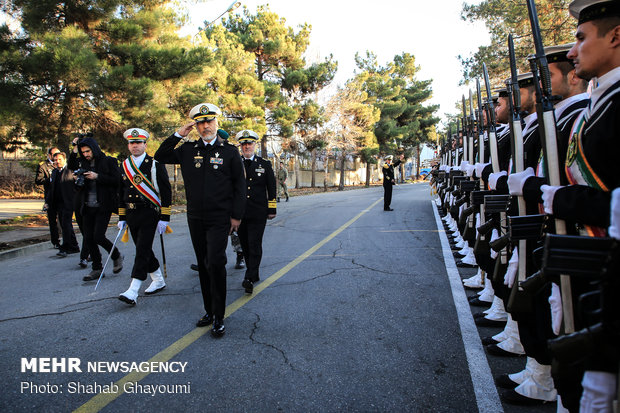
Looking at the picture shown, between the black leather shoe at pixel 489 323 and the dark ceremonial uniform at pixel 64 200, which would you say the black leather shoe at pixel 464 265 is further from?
the dark ceremonial uniform at pixel 64 200

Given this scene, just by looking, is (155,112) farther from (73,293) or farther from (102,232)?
(73,293)

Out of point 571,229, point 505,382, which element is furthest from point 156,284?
point 571,229

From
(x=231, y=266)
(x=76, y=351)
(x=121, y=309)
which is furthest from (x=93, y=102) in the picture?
(x=76, y=351)

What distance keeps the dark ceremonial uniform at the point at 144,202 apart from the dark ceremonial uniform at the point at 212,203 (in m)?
0.97

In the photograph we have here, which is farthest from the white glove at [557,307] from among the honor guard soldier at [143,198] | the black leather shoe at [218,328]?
the honor guard soldier at [143,198]

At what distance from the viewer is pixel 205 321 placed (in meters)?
3.89

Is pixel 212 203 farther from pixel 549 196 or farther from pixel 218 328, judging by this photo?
pixel 549 196

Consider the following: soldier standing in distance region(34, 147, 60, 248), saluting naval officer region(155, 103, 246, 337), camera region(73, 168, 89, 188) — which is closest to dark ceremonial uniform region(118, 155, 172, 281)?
saluting naval officer region(155, 103, 246, 337)

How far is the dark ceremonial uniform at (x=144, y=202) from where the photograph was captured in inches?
188

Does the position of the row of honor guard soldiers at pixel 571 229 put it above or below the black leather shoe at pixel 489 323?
above

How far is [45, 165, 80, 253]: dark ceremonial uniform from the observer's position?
7.36m

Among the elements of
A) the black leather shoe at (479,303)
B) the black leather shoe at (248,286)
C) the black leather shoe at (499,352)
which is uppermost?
the black leather shoe at (248,286)

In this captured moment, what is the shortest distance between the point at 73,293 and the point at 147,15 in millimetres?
11149

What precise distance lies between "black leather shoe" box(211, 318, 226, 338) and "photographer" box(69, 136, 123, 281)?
3.06 meters
